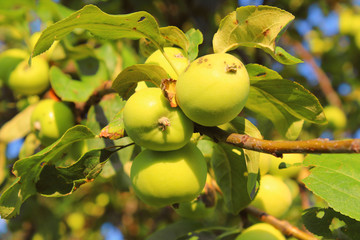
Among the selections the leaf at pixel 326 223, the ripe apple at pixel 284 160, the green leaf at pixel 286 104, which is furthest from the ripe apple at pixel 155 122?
the ripe apple at pixel 284 160

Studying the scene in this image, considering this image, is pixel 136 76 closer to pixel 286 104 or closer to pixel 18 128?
pixel 286 104

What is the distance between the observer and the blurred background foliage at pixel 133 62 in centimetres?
161

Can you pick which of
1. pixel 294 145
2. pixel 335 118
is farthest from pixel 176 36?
pixel 335 118

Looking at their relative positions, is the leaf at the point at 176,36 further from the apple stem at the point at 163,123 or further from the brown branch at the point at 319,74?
the brown branch at the point at 319,74

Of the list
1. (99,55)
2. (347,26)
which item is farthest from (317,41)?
(99,55)

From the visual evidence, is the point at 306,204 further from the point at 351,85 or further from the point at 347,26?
the point at 347,26

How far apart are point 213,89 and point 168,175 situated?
213mm

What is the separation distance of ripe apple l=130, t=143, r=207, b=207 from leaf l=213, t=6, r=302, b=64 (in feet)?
0.92

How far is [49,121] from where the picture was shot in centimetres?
121

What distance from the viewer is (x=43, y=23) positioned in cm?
166

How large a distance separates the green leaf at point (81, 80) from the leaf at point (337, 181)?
2.58 ft

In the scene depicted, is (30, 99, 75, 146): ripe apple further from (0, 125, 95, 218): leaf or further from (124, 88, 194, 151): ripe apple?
(124, 88, 194, 151): ripe apple

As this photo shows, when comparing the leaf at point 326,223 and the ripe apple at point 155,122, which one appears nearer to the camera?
the ripe apple at point 155,122

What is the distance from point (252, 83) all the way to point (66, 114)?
0.71 metres
